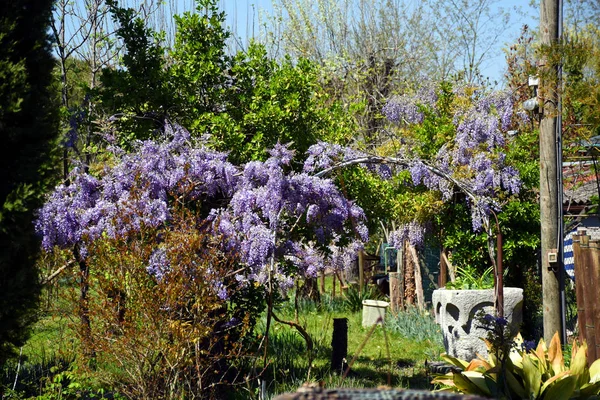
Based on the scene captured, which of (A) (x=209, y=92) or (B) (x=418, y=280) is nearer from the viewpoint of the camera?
(A) (x=209, y=92)

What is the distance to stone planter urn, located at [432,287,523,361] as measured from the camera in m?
10.5

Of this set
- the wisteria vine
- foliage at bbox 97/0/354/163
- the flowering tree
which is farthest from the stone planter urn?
foliage at bbox 97/0/354/163

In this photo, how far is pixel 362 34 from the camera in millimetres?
20891

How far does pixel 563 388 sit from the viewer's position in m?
5.61

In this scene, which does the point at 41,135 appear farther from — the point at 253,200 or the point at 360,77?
the point at 360,77

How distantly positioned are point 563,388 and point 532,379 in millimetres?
255

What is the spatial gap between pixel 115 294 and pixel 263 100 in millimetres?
3280

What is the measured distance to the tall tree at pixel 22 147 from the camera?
16.4 feet

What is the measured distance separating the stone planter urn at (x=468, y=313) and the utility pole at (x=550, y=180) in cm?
164

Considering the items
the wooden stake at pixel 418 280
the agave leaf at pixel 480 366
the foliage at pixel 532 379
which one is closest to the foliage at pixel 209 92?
the agave leaf at pixel 480 366

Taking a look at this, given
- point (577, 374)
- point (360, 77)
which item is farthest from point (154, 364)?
point (360, 77)

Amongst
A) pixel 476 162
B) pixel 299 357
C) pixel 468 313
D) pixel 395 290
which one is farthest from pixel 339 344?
pixel 395 290

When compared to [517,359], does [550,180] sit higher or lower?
higher

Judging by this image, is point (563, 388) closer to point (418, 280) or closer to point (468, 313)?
point (468, 313)
